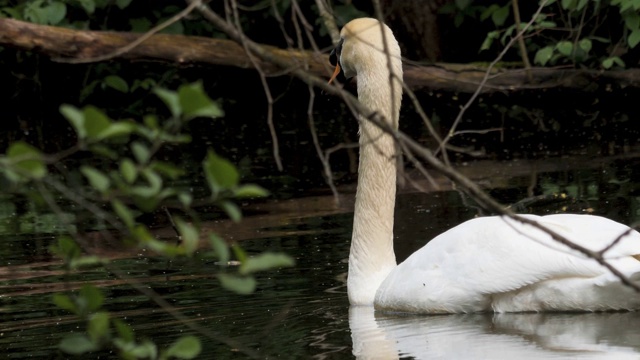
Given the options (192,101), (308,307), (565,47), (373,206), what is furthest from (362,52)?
(565,47)

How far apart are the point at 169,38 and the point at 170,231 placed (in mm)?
4117

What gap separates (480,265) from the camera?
16.2ft

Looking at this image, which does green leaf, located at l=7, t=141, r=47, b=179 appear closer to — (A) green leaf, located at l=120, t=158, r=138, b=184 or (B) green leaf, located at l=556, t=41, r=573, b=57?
(A) green leaf, located at l=120, t=158, r=138, b=184

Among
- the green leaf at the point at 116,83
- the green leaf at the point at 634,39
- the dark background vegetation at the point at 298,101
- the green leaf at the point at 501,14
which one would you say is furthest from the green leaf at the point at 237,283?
the green leaf at the point at 116,83

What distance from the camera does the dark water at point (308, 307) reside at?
14.9 feet

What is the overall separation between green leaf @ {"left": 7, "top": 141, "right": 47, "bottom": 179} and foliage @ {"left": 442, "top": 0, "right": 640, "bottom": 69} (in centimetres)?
850

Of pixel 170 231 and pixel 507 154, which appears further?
pixel 507 154

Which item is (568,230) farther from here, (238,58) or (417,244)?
(238,58)

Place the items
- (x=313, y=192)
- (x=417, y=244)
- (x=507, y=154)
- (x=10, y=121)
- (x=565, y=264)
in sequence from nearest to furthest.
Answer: (x=565, y=264)
(x=417, y=244)
(x=313, y=192)
(x=507, y=154)
(x=10, y=121)

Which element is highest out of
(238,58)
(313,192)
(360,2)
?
(360,2)

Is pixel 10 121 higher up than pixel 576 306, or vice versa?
pixel 10 121

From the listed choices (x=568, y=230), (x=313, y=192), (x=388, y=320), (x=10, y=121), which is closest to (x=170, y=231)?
(x=313, y=192)

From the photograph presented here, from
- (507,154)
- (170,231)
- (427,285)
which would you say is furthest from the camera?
(507,154)

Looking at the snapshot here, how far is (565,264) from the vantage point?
467 centimetres
